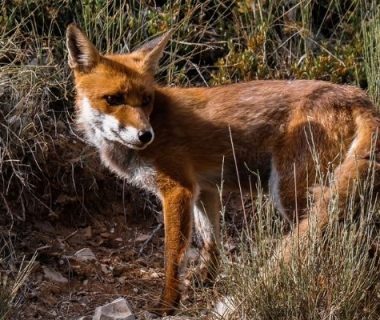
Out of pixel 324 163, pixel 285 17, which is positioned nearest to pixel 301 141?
pixel 324 163

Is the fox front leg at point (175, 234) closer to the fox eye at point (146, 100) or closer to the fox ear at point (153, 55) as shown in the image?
the fox eye at point (146, 100)

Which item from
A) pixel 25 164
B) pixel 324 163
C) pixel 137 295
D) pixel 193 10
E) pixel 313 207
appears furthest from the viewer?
pixel 193 10

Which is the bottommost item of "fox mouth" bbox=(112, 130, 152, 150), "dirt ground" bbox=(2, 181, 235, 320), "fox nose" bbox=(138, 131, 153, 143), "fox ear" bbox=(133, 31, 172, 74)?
"dirt ground" bbox=(2, 181, 235, 320)

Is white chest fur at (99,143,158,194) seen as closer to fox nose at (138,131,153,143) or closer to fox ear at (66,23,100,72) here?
fox nose at (138,131,153,143)

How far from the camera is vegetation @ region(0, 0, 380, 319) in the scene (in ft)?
22.6

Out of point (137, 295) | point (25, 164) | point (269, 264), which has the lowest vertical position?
point (137, 295)

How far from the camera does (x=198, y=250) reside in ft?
21.9

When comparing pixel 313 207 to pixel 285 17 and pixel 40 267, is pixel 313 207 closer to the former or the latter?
pixel 40 267

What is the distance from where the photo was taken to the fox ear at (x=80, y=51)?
6000 millimetres

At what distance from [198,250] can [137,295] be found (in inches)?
22.8

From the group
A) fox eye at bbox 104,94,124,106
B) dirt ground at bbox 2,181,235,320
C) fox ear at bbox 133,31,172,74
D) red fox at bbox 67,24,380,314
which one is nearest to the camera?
Answer: red fox at bbox 67,24,380,314

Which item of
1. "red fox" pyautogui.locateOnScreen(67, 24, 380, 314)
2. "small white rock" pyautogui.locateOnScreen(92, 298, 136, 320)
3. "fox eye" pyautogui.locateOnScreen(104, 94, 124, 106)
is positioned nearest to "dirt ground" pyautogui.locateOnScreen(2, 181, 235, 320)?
"small white rock" pyautogui.locateOnScreen(92, 298, 136, 320)

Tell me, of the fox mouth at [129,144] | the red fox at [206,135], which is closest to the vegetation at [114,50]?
the red fox at [206,135]

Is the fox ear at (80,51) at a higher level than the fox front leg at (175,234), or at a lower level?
higher
